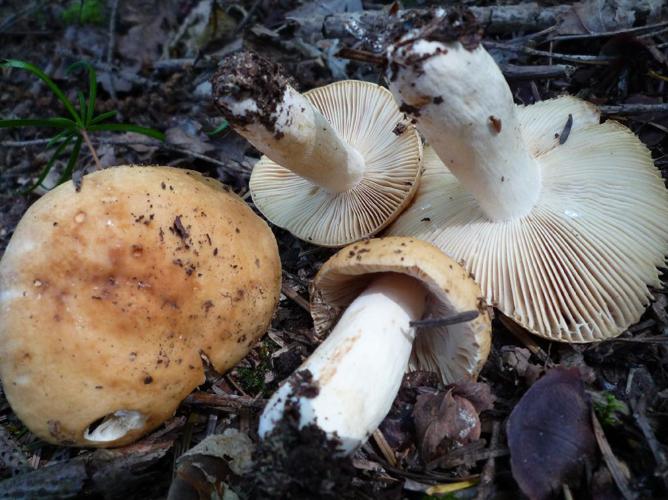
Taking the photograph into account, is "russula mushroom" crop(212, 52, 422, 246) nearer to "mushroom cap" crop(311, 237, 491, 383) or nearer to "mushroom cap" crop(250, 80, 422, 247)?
"mushroom cap" crop(250, 80, 422, 247)

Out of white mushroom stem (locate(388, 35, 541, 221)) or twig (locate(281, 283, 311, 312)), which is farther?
twig (locate(281, 283, 311, 312))

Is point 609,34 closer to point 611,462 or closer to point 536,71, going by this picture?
point 536,71

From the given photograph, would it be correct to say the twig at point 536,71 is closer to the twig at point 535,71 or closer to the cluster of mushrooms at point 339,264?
the twig at point 535,71

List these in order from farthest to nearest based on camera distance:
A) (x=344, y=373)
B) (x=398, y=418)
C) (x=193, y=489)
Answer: (x=398, y=418)
(x=193, y=489)
(x=344, y=373)

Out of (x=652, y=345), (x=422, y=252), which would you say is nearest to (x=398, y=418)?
(x=422, y=252)

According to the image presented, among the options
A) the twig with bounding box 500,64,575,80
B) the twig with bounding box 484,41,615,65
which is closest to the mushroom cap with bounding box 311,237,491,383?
the twig with bounding box 500,64,575,80

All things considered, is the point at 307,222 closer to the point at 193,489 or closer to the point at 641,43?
the point at 193,489

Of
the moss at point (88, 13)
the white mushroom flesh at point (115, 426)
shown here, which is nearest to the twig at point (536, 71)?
the white mushroom flesh at point (115, 426)
